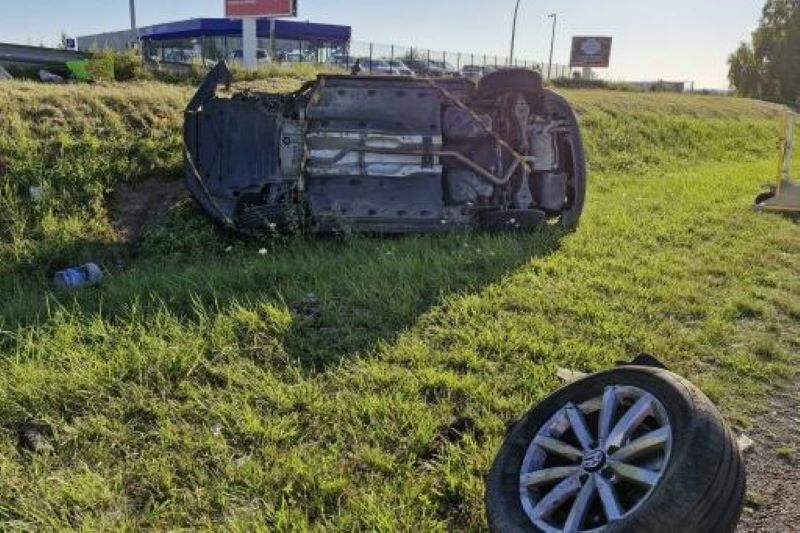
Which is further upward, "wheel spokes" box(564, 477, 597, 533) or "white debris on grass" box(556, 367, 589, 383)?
"wheel spokes" box(564, 477, 597, 533)

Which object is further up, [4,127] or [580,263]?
[4,127]

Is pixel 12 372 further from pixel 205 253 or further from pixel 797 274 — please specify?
pixel 797 274

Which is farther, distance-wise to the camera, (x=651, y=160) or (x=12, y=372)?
(x=651, y=160)

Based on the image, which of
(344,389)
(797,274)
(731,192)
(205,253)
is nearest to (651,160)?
(731,192)

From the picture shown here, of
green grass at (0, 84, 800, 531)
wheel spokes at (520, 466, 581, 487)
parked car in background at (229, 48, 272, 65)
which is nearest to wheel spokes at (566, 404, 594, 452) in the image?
wheel spokes at (520, 466, 581, 487)

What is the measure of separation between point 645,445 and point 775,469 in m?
1.04

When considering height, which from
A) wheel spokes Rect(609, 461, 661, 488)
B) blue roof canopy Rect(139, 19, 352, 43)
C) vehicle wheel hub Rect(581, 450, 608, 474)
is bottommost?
vehicle wheel hub Rect(581, 450, 608, 474)

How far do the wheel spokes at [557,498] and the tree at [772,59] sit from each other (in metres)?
56.1

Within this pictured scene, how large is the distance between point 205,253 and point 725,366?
4.41 metres

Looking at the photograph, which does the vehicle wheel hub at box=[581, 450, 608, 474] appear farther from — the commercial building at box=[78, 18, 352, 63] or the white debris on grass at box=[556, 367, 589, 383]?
the commercial building at box=[78, 18, 352, 63]

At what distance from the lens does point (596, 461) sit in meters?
2.39

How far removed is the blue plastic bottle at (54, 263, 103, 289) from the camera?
5.56 meters

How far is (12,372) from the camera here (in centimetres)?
335

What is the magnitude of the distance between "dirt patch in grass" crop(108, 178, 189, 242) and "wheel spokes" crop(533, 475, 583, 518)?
5.63 metres
